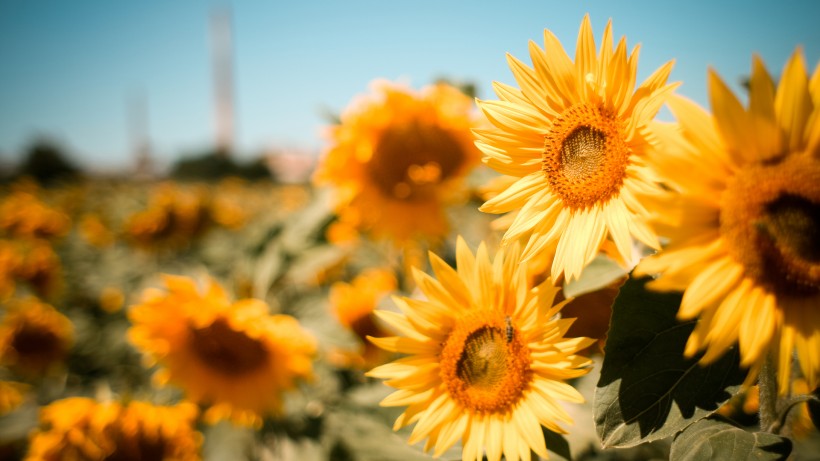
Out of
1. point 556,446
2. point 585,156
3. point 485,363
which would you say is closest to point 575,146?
point 585,156

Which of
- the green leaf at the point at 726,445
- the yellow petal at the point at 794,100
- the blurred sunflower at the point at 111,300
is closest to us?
the yellow petal at the point at 794,100

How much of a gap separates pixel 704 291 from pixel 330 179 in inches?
69.4

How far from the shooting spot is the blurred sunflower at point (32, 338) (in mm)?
3361

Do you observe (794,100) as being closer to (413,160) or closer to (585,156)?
(585,156)

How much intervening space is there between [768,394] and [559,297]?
0.40 meters

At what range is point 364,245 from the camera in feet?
14.2

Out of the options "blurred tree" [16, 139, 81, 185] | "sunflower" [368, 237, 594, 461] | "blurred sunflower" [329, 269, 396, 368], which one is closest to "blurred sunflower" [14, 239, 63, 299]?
"blurred sunflower" [329, 269, 396, 368]

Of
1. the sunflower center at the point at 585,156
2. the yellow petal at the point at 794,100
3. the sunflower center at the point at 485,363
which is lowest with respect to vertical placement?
the sunflower center at the point at 485,363

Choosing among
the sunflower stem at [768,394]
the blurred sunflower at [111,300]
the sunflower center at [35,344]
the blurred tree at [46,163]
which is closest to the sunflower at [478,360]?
the sunflower stem at [768,394]

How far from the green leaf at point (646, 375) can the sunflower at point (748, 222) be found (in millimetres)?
137

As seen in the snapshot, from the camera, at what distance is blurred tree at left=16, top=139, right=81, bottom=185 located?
49.0ft

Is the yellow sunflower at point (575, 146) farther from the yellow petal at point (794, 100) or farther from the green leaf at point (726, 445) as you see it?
the green leaf at point (726, 445)

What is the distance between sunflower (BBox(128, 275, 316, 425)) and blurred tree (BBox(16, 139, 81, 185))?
15.1 metres

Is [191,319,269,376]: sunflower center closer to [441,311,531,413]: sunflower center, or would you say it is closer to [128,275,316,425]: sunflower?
[128,275,316,425]: sunflower
